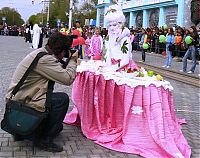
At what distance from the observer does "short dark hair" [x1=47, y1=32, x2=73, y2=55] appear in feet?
15.4

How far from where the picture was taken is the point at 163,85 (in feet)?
16.5

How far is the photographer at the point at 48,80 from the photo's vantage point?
4.55 m

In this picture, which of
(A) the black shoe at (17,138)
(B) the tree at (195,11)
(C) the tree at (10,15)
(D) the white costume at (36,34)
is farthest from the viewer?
(C) the tree at (10,15)

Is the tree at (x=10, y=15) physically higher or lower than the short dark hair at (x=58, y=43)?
higher

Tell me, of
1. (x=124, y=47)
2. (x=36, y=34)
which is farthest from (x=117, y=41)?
(x=36, y=34)

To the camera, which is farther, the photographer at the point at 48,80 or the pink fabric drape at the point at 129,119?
the pink fabric drape at the point at 129,119

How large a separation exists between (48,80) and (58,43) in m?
0.45

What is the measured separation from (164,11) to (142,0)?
16.8 ft

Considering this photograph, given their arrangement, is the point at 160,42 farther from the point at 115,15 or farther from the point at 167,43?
the point at 115,15

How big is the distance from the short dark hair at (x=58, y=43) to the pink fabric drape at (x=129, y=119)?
0.84 m

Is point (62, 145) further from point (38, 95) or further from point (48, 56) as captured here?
point (48, 56)

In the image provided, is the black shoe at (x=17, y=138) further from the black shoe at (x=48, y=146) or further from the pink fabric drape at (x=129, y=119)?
the pink fabric drape at (x=129, y=119)

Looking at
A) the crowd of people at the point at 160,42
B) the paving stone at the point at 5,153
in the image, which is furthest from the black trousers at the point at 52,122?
the crowd of people at the point at 160,42

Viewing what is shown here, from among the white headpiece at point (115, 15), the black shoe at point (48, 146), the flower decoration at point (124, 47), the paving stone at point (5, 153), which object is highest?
the white headpiece at point (115, 15)
